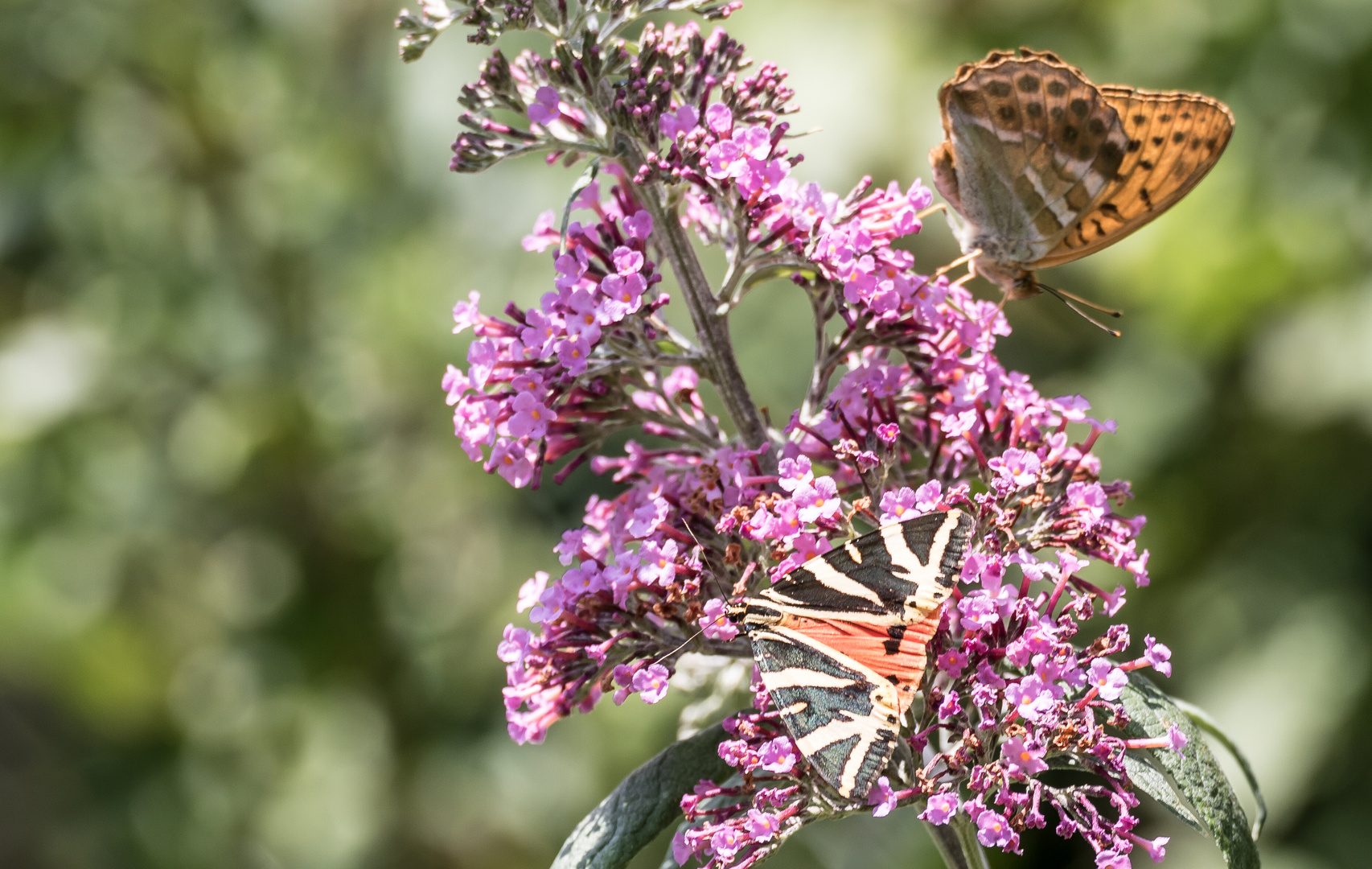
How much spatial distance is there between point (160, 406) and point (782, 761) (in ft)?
12.9

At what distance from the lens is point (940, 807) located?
4.41 feet

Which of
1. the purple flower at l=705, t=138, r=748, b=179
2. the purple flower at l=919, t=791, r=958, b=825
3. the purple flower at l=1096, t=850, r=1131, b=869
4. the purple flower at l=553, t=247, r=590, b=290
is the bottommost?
the purple flower at l=1096, t=850, r=1131, b=869

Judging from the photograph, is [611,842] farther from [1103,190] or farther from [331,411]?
[331,411]

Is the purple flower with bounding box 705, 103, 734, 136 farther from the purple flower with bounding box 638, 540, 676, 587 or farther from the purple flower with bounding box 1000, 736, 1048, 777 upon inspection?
the purple flower with bounding box 1000, 736, 1048, 777

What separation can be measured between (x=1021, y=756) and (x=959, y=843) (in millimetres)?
335

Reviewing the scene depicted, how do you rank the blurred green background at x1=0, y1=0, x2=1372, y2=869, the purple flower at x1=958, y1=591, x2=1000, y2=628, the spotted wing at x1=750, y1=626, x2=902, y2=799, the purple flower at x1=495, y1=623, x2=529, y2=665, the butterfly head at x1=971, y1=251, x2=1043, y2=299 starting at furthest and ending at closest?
the blurred green background at x1=0, y1=0, x2=1372, y2=869 < the butterfly head at x1=971, y1=251, x2=1043, y2=299 < the purple flower at x1=495, y1=623, x2=529, y2=665 < the purple flower at x1=958, y1=591, x2=1000, y2=628 < the spotted wing at x1=750, y1=626, x2=902, y2=799

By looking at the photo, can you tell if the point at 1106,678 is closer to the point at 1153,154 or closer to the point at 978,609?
the point at 978,609

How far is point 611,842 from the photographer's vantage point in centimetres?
153

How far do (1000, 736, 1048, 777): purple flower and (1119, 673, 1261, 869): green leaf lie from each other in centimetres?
16

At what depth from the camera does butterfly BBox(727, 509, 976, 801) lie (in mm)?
1304

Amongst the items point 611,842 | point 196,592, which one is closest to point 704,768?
point 611,842

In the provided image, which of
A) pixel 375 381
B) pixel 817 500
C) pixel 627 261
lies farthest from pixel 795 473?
A: pixel 375 381

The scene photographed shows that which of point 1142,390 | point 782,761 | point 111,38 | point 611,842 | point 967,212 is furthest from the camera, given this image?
point 111,38

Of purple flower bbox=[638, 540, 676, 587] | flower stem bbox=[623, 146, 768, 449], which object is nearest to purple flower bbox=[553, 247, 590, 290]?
flower stem bbox=[623, 146, 768, 449]
